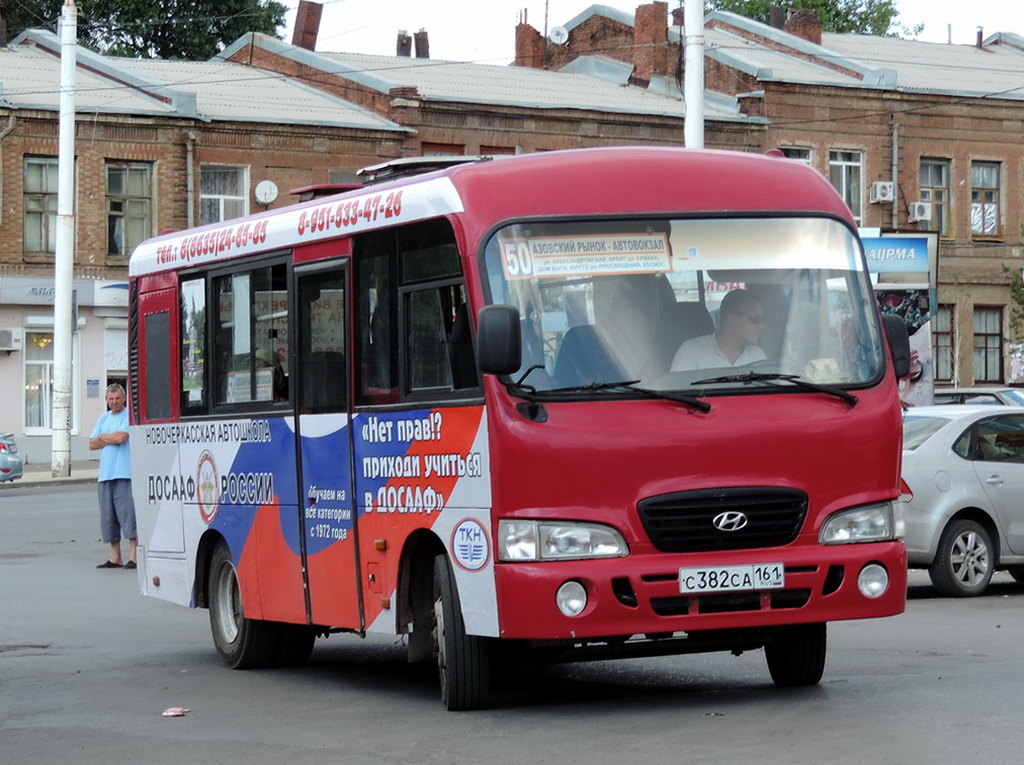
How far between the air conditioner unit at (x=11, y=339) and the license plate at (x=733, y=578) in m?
37.6

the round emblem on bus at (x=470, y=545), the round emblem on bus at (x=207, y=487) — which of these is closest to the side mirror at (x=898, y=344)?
the round emblem on bus at (x=470, y=545)

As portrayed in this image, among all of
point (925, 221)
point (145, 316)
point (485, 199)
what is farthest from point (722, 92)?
point (485, 199)

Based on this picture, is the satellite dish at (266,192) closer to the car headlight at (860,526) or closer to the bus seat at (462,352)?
the bus seat at (462,352)

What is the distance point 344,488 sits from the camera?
34.6 feet

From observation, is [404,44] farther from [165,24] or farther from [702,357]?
[702,357]

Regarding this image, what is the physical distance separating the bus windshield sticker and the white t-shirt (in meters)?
0.39

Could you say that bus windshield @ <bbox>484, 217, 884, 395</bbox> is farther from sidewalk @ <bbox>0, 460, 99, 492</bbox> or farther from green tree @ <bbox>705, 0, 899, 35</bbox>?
green tree @ <bbox>705, 0, 899, 35</bbox>

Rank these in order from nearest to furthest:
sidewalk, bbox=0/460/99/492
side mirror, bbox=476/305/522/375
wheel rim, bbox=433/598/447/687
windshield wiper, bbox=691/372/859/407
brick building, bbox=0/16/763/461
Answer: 1. side mirror, bbox=476/305/522/375
2. windshield wiper, bbox=691/372/859/407
3. wheel rim, bbox=433/598/447/687
4. sidewalk, bbox=0/460/99/492
5. brick building, bbox=0/16/763/461

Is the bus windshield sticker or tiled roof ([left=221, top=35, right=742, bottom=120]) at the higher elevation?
tiled roof ([left=221, top=35, right=742, bottom=120])

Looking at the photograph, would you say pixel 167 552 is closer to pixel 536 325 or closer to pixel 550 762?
pixel 536 325

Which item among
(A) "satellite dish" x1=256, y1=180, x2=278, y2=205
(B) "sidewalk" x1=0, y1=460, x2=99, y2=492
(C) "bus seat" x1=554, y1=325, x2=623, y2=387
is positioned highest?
(A) "satellite dish" x1=256, y1=180, x2=278, y2=205

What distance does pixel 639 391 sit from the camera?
902 cm

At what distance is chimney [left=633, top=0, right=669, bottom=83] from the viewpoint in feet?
186

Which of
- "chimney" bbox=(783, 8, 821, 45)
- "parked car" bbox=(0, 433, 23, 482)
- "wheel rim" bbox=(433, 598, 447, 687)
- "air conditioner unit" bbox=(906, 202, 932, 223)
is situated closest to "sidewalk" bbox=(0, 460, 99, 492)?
"parked car" bbox=(0, 433, 23, 482)
